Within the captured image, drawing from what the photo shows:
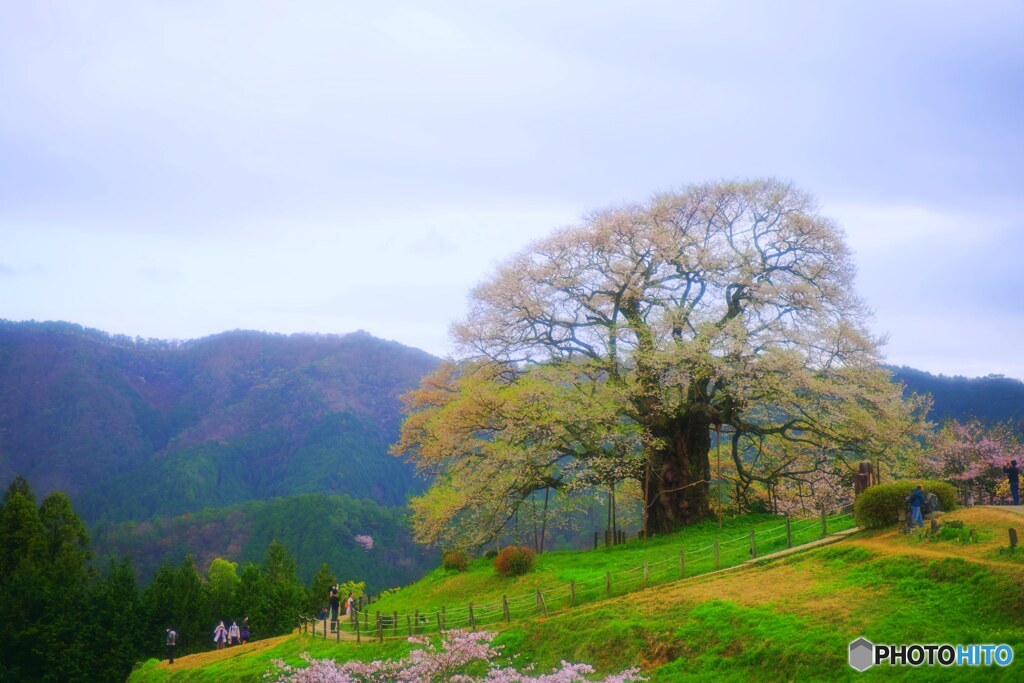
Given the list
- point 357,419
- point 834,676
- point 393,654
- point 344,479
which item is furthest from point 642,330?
point 357,419

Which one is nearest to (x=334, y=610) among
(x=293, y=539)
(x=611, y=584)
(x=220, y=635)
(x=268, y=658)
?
(x=268, y=658)

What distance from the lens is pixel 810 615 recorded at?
19.7 meters

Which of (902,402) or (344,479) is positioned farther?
(344,479)

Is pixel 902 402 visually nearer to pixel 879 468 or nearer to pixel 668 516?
pixel 879 468

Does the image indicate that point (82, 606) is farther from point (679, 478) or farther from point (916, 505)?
point (916, 505)

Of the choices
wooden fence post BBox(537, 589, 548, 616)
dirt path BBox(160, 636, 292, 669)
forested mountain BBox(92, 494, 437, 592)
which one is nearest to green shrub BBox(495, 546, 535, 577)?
wooden fence post BBox(537, 589, 548, 616)

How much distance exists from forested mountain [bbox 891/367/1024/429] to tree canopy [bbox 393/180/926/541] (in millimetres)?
51209

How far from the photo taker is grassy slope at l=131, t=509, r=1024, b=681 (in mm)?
17469

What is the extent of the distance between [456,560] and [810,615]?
21.3 metres

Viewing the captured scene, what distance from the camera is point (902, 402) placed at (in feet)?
114

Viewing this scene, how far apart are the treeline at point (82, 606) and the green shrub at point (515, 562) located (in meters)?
33.6

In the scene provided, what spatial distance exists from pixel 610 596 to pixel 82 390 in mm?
195413

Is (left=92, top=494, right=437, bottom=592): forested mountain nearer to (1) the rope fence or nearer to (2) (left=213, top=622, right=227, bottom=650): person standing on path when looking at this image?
(2) (left=213, top=622, right=227, bottom=650): person standing on path

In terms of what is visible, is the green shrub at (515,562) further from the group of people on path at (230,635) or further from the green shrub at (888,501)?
the group of people on path at (230,635)
